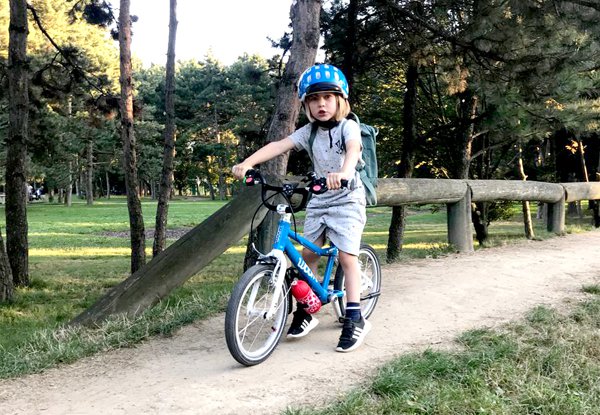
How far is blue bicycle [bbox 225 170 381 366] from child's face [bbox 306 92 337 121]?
470 millimetres

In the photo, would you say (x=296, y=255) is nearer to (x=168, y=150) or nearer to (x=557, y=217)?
(x=168, y=150)

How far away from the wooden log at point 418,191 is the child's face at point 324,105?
2492 mm

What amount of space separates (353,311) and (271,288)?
1.92 feet

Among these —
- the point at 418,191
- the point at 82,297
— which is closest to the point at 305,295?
the point at 418,191

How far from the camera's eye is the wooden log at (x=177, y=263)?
13.6ft

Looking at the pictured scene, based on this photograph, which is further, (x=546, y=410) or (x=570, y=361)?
(x=570, y=361)

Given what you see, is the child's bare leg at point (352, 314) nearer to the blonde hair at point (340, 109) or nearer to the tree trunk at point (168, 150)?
the blonde hair at point (340, 109)

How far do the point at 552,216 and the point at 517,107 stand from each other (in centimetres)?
205

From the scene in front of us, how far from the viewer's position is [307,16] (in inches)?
238

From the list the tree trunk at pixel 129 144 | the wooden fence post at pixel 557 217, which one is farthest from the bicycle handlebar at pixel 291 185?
the wooden fence post at pixel 557 217

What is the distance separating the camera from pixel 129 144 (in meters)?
9.52

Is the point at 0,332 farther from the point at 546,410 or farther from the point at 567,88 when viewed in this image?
the point at 567,88

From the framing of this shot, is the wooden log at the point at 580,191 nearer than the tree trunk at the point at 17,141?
No

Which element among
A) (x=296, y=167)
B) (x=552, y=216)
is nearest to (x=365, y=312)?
(x=296, y=167)
